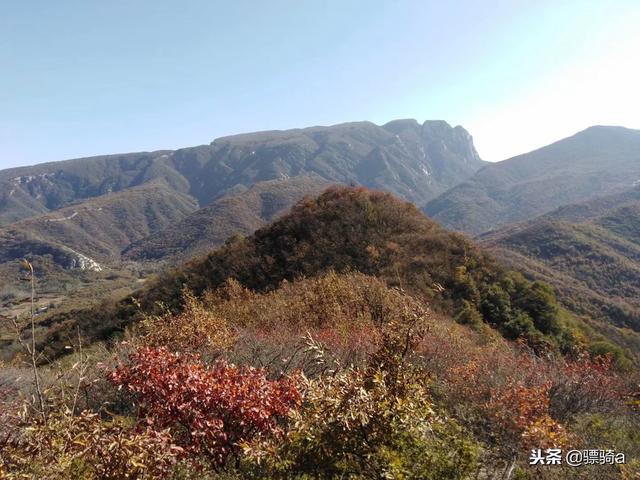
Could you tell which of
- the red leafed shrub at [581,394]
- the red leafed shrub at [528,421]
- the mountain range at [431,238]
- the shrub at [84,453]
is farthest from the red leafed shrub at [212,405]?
the red leafed shrub at [581,394]

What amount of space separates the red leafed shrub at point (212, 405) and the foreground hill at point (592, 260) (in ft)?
104

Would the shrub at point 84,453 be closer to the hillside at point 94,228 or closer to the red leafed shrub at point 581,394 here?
the red leafed shrub at point 581,394

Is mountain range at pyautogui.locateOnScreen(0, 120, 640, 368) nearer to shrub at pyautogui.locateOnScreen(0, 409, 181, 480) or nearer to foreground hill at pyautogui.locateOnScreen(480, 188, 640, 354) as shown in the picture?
foreground hill at pyautogui.locateOnScreen(480, 188, 640, 354)

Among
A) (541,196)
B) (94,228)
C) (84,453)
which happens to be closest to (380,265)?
(84,453)

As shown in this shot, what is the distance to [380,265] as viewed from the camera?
21781 mm

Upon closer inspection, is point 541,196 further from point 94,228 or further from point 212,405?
point 212,405

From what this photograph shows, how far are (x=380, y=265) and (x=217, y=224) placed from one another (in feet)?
356

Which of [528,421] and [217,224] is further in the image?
[217,224]

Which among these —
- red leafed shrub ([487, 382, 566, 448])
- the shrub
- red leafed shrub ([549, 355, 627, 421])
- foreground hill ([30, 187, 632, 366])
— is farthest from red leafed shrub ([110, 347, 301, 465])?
foreground hill ([30, 187, 632, 366])

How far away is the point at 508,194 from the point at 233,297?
679ft

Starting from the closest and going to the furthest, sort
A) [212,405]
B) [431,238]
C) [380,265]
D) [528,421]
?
[212,405] < [528,421] < [380,265] < [431,238]

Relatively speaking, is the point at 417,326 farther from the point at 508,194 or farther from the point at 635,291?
the point at 508,194

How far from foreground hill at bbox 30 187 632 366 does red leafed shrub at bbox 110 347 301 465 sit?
43.5 feet

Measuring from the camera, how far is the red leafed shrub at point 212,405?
358 cm
